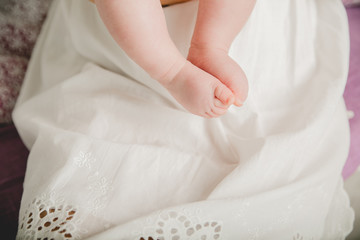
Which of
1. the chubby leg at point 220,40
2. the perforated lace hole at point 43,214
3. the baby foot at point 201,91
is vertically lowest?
the perforated lace hole at point 43,214

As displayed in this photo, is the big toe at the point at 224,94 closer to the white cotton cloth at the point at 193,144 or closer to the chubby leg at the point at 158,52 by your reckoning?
the chubby leg at the point at 158,52

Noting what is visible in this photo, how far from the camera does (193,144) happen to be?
58 cm

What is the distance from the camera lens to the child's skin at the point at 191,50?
45cm

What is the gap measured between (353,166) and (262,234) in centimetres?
31

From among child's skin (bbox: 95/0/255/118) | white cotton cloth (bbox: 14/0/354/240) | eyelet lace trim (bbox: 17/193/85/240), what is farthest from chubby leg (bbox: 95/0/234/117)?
eyelet lace trim (bbox: 17/193/85/240)

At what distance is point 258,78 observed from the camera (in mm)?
609

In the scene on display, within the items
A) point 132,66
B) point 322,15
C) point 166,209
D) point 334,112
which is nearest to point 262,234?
point 166,209

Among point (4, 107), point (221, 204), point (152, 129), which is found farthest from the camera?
point (4, 107)

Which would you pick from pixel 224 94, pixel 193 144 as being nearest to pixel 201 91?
pixel 224 94

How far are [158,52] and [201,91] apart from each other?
0.09 m

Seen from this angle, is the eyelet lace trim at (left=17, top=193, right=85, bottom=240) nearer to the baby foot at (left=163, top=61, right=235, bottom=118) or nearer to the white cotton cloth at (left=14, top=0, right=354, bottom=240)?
the white cotton cloth at (left=14, top=0, right=354, bottom=240)

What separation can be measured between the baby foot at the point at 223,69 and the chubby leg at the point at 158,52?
0.8 inches

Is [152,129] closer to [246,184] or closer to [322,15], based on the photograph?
[246,184]

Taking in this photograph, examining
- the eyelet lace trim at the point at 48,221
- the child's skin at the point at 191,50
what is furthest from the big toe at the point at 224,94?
the eyelet lace trim at the point at 48,221
